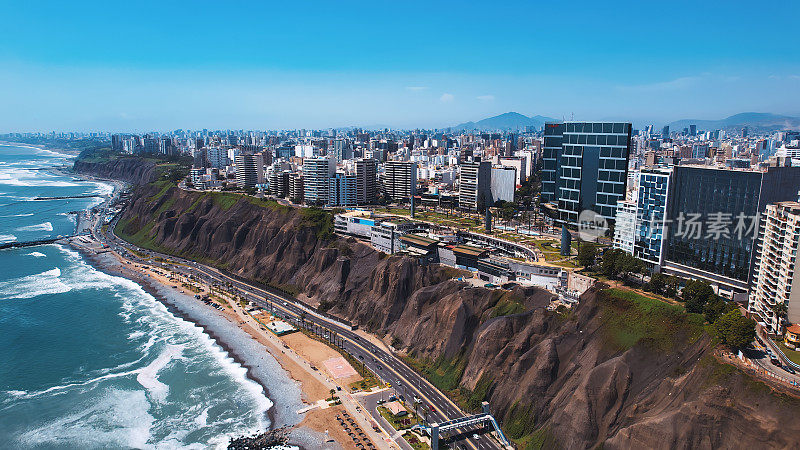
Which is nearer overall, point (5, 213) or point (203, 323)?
point (203, 323)

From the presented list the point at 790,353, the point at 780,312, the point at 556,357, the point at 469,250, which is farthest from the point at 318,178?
the point at 790,353

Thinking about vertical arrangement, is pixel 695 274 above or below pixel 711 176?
below

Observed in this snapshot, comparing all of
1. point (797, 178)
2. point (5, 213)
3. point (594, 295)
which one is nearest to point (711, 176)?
point (797, 178)

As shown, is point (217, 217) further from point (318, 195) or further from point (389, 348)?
point (389, 348)

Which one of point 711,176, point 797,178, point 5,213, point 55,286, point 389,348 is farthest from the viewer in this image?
point 5,213

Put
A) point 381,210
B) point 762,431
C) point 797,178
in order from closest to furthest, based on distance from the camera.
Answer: point 762,431
point 797,178
point 381,210

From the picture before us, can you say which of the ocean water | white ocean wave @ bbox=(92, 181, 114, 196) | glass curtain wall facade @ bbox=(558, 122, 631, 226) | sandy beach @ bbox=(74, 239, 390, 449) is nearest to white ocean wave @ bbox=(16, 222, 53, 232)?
the ocean water
